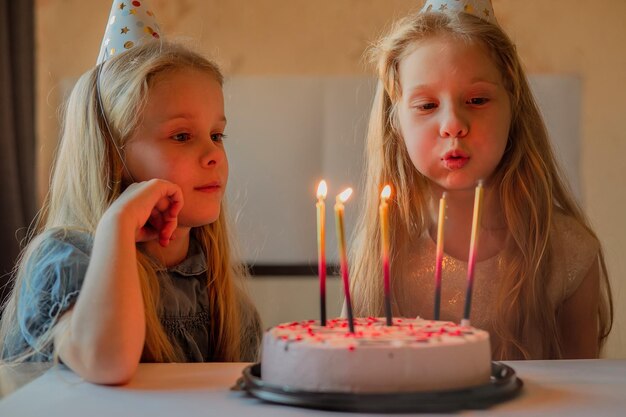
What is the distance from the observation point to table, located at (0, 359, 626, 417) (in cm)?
83

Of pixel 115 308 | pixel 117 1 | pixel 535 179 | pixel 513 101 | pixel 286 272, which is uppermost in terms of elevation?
pixel 117 1

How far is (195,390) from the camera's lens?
925 mm

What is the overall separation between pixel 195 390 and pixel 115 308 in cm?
17

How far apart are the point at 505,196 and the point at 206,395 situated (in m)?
0.82

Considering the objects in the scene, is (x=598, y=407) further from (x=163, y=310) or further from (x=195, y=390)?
(x=163, y=310)

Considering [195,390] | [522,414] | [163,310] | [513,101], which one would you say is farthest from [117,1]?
[522,414]

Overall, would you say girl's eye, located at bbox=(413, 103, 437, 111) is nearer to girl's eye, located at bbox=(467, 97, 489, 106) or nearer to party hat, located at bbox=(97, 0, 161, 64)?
girl's eye, located at bbox=(467, 97, 489, 106)

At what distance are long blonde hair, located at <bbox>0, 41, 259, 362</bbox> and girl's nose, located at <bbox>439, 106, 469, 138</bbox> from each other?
0.41 m

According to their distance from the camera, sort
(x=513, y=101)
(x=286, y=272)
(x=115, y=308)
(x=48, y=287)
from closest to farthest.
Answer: (x=115, y=308) < (x=48, y=287) < (x=513, y=101) < (x=286, y=272)

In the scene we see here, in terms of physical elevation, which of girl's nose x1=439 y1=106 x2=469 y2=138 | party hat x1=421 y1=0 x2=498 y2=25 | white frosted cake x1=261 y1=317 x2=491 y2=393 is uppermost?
party hat x1=421 y1=0 x2=498 y2=25

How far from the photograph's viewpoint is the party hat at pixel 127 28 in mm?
1555

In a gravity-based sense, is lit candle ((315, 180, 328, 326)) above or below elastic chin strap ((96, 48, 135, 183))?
below

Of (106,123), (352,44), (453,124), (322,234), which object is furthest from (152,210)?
(352,44)

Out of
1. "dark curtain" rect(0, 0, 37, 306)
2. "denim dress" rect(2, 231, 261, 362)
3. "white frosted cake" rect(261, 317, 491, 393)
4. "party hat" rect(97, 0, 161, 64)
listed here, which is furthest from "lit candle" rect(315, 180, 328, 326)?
"dark curtain" rect(0, 0, 37, 306)
